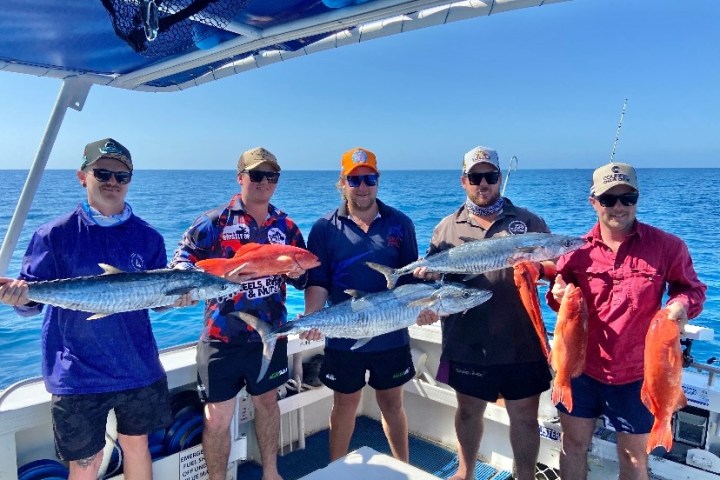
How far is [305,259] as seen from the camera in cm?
299

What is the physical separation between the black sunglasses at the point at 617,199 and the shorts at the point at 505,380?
103cm

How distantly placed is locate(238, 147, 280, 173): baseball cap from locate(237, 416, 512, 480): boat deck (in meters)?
2.30

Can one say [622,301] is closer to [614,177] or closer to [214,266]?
[614,177]

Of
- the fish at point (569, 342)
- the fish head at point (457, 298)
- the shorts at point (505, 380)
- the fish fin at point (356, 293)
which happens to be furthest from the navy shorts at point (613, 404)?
the fish fin at point (356, 293)

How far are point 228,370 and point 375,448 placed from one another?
1687mm

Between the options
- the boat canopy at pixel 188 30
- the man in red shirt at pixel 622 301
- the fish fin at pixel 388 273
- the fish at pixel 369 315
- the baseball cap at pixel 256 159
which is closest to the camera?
the boat canopy at pixel 188 30

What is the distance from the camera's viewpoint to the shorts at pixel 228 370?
3.05 m

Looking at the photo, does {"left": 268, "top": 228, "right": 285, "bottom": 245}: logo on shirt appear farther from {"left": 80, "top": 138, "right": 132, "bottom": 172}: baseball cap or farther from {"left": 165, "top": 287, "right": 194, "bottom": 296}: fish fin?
{"left": 80, "top": 138, "right": 132, "bottom": 172}: baseball cap

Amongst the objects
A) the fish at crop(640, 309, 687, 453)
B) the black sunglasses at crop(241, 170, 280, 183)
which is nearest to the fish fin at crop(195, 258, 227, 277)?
the black sunglasses at crop(241, 170, 280, 183)

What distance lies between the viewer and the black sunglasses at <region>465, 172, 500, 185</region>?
Result: 3.08 meters

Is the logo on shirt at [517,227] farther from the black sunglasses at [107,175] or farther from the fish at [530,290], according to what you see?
the black sunglasses at [107,175]

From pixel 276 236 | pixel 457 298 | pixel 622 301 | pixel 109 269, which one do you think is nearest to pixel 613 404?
pixel 622 301

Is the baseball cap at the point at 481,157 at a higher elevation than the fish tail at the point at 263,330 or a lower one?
higher

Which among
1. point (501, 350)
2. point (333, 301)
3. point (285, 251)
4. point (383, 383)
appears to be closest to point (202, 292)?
point (285, 251)
